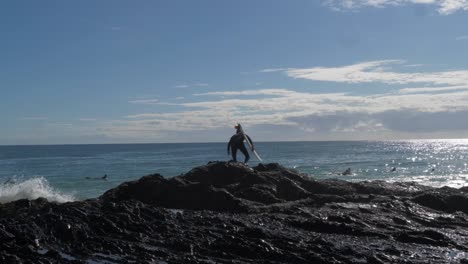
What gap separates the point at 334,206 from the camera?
16.8 meters

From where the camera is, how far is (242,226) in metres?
13.5

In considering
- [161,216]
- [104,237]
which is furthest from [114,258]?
[161,216]

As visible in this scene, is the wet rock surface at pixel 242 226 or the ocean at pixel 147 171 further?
the ocean at pixel 147 171

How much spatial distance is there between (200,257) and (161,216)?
141 inches

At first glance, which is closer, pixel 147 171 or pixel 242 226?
pixel 242 226

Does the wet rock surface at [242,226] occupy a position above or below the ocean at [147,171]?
above

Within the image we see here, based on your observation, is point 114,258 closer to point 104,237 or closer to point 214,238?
point 104,237

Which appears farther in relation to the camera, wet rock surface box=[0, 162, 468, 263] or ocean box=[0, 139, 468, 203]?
ocean box=[0, 139, 468, 203]

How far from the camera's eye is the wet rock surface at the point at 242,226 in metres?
11.3

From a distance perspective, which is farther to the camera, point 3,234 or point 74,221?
point 74,221

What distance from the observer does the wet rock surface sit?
11258mm

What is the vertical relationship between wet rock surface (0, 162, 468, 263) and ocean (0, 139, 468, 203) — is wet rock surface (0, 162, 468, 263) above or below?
above

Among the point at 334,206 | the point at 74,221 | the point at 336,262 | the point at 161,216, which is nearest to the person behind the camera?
the point at 336,262

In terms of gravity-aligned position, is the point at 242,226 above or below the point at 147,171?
above
